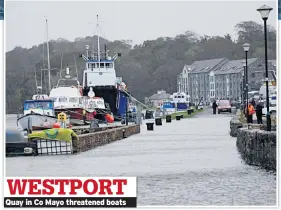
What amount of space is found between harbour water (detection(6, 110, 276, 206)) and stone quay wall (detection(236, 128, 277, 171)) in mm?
291

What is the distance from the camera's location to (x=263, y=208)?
1421cm

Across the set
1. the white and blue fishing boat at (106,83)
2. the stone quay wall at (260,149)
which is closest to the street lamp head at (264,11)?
the stone quay wall at (260,149)

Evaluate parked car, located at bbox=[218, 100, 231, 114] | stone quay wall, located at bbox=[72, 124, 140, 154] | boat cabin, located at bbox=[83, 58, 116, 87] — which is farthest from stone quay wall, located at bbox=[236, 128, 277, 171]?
parked car, located at bbox=[218, 100, 231, 114]

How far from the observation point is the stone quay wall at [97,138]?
96.4ft

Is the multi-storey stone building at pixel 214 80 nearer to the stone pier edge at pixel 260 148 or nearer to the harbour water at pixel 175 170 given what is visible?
the harbour water at pixel 175 170

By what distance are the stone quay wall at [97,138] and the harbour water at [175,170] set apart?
378 mm

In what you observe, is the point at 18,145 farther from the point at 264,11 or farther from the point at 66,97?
the point at 66,97

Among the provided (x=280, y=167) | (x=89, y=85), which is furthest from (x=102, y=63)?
(x=280, y=167)

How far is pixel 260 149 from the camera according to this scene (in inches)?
844

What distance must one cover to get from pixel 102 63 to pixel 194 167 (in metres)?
40.6

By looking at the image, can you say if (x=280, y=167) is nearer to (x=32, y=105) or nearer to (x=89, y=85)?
(x=32, y=105)

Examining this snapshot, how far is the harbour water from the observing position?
16.5m

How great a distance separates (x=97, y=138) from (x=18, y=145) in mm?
6545

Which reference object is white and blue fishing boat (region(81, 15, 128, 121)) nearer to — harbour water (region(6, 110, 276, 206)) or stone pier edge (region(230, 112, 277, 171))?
harbour water (region(6, 110, 276, 206))
